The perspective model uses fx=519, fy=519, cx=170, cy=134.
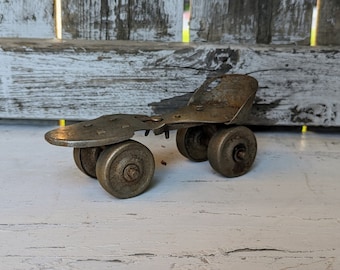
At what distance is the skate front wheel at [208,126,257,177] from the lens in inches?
34.6

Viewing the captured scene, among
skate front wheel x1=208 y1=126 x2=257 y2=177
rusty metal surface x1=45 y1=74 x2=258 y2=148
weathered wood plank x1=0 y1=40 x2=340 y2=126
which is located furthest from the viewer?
weathered wood plank x1=0 y1=40 x2=340 y2=126

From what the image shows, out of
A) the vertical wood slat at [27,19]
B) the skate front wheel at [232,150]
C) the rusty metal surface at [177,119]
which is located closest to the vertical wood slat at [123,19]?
the vertical wood slat at [27,19]

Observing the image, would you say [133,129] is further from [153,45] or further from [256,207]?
[153,45]

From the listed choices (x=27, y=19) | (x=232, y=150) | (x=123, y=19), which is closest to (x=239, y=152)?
(x=232, y=150)

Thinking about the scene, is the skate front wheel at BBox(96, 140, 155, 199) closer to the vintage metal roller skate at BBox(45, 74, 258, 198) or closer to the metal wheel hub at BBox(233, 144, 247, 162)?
the vintage metal roller skate at BBox(45, 74, 258, 198)

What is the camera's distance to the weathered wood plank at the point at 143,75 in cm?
113

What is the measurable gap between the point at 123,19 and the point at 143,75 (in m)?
→ 0.14

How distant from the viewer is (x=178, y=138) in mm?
968

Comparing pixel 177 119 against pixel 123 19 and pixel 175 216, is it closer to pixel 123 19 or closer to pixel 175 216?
pixel 175 216

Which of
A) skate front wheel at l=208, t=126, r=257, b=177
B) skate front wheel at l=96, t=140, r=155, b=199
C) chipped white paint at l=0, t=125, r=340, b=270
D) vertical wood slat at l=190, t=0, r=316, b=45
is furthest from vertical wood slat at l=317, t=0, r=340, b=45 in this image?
skate front wheel at l=96, t=140, r=155, b=199

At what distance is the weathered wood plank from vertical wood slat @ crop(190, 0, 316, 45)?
0.17ft

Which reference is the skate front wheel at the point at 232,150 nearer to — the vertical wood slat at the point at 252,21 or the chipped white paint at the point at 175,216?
the chipped white paint at the point at 175,216

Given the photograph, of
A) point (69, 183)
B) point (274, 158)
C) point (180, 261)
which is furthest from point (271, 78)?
point (180, 261)

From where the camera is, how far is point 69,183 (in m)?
0.89
